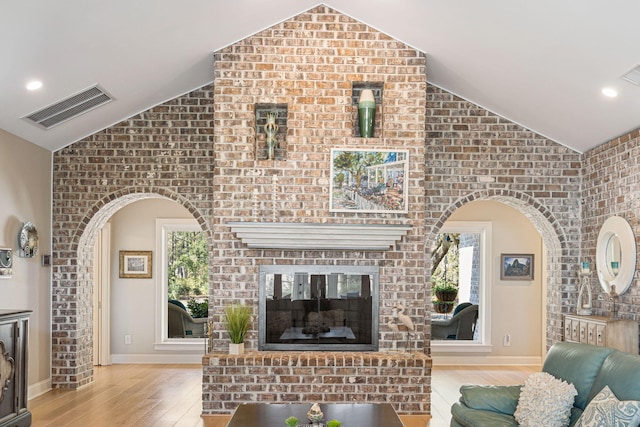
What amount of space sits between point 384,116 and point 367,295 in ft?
5.63

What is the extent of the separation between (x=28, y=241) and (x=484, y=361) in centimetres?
598

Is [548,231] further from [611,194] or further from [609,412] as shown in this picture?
[609,412]

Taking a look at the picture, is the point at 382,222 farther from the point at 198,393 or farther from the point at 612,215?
the point at 198,393

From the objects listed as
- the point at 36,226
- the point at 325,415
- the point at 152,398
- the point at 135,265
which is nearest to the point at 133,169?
the point at 36,226

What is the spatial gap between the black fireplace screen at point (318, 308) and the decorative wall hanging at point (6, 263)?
2318 mm

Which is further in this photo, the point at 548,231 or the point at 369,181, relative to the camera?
the point at 548,231

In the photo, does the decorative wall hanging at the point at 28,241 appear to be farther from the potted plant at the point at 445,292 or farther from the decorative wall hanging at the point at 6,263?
the potted plant at the point at 445,292

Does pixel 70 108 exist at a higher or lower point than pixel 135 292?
higher

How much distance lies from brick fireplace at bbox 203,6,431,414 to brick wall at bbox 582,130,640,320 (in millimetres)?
1829

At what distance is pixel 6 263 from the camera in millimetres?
6500

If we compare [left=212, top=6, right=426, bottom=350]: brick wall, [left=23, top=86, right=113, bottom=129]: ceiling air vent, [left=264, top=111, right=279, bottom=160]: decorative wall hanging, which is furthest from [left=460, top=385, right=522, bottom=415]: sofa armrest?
[left=23, top=86, right=113, bottom=129]: ceiling air vent

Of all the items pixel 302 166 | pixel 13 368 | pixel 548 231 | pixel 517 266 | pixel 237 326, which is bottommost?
pixel 13 368

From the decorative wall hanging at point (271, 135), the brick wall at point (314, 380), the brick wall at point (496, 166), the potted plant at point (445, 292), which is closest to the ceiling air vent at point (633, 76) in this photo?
the brick wall at point (496, 166)

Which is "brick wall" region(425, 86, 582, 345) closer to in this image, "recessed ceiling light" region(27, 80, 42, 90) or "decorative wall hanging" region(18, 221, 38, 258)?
"recessed ceiling light" region(27, 80, 42, 90)
